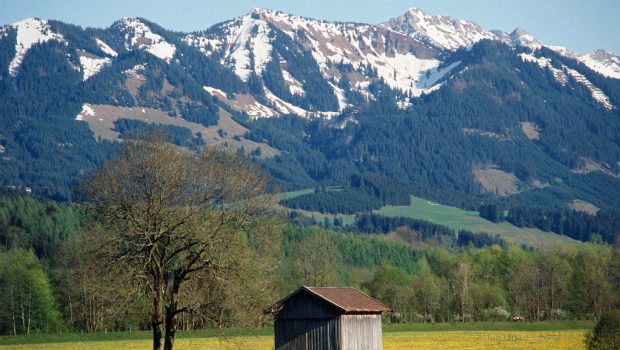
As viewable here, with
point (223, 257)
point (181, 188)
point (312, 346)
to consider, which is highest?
point (181, 188)

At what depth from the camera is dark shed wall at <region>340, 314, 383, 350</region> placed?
6994 cm

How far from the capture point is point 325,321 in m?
70.6

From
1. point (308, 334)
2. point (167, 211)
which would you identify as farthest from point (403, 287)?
point (167, 211)

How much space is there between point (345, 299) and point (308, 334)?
3.65m

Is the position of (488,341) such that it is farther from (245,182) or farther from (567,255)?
(567,255)

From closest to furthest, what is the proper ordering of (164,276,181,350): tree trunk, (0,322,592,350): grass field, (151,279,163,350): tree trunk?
1. (151,279,163,350): tree trunk
2. (164,276,181,350): tree trunk
3. (0,322,592,350): grass field

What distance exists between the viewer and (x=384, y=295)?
6176 inches

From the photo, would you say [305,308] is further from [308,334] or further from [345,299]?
[345,299]

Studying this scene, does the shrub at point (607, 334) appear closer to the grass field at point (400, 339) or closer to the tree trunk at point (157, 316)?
the grass field at point (400, 339)

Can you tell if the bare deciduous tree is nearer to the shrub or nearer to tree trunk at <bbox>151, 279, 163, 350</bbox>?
tree trunk at <bbox>151, 279, 163, 350</bbox>

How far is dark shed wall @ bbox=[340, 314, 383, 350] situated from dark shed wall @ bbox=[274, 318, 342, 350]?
1.64 feet

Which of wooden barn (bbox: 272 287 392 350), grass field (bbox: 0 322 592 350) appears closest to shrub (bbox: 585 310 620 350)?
grass field (bbox: 0 322 592 350)

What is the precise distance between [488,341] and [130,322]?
148 feet

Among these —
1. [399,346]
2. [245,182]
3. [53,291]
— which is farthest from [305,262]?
[245,182]
